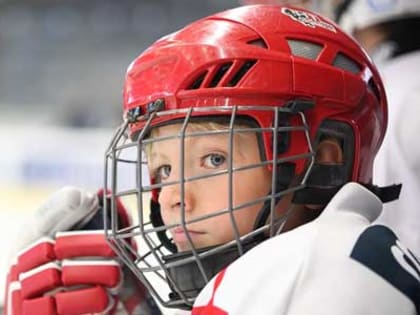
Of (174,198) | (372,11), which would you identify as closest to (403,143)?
(372,11)

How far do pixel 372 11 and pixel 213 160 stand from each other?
913mm

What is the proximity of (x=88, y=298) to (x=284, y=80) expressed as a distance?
0.36 m

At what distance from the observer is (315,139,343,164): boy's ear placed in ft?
2.99

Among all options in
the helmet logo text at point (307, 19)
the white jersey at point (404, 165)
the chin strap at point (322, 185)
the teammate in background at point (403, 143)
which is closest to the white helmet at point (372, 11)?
the teammate in background at point (403, 143)

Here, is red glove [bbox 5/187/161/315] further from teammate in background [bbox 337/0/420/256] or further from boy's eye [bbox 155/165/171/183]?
teammate in background [bbox 337/0/420/256]

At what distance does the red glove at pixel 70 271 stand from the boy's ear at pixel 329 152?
0.30 m

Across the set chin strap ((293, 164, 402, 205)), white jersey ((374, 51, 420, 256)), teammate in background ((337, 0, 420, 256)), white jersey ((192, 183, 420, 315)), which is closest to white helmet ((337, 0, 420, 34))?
teammate in background ((337, 0, 420, 256))

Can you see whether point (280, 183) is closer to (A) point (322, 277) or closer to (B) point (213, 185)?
(B) point (213, 185)

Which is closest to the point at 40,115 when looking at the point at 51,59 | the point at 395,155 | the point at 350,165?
the point at 51,59

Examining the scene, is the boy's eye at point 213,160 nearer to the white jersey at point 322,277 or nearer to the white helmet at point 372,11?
the white jersey at point 322,277

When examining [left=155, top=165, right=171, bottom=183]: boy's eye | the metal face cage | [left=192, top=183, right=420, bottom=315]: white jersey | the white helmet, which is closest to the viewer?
[left=192, top=183, right=420, bottom=315]: white jersey

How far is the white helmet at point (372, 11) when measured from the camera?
168 centimetres

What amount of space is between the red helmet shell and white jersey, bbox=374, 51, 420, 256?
0.48m

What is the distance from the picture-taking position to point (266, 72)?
2.89 ft
